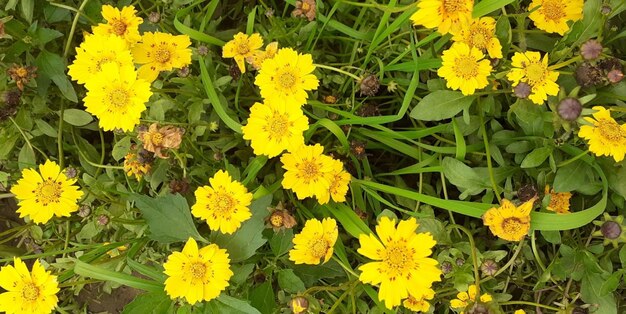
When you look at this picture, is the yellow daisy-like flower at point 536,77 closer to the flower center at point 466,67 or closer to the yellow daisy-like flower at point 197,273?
the flower center at point 466,67

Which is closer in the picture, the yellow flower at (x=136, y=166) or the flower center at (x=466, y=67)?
the flower center at (x=466, y=67)

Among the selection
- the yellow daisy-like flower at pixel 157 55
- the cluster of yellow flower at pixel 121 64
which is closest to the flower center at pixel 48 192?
the cluster of yellow flower at pixel 121 64

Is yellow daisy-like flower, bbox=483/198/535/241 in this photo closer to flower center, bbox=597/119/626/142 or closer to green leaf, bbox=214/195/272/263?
flower center, bbox=597/119/626/142

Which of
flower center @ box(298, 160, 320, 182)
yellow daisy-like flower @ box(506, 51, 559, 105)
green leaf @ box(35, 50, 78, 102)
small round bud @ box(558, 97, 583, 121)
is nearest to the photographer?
small round bud @ box(558, 97, 583, 121)

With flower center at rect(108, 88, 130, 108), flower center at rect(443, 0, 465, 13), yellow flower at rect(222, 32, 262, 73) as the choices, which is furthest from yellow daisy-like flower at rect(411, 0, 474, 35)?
flower center at rect(108, 88, 130, 108)

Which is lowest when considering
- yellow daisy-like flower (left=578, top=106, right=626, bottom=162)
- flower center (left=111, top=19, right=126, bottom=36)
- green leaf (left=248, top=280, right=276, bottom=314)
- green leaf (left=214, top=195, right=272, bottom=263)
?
green leaf (left=248, top=280, right=276, bottom=314)
